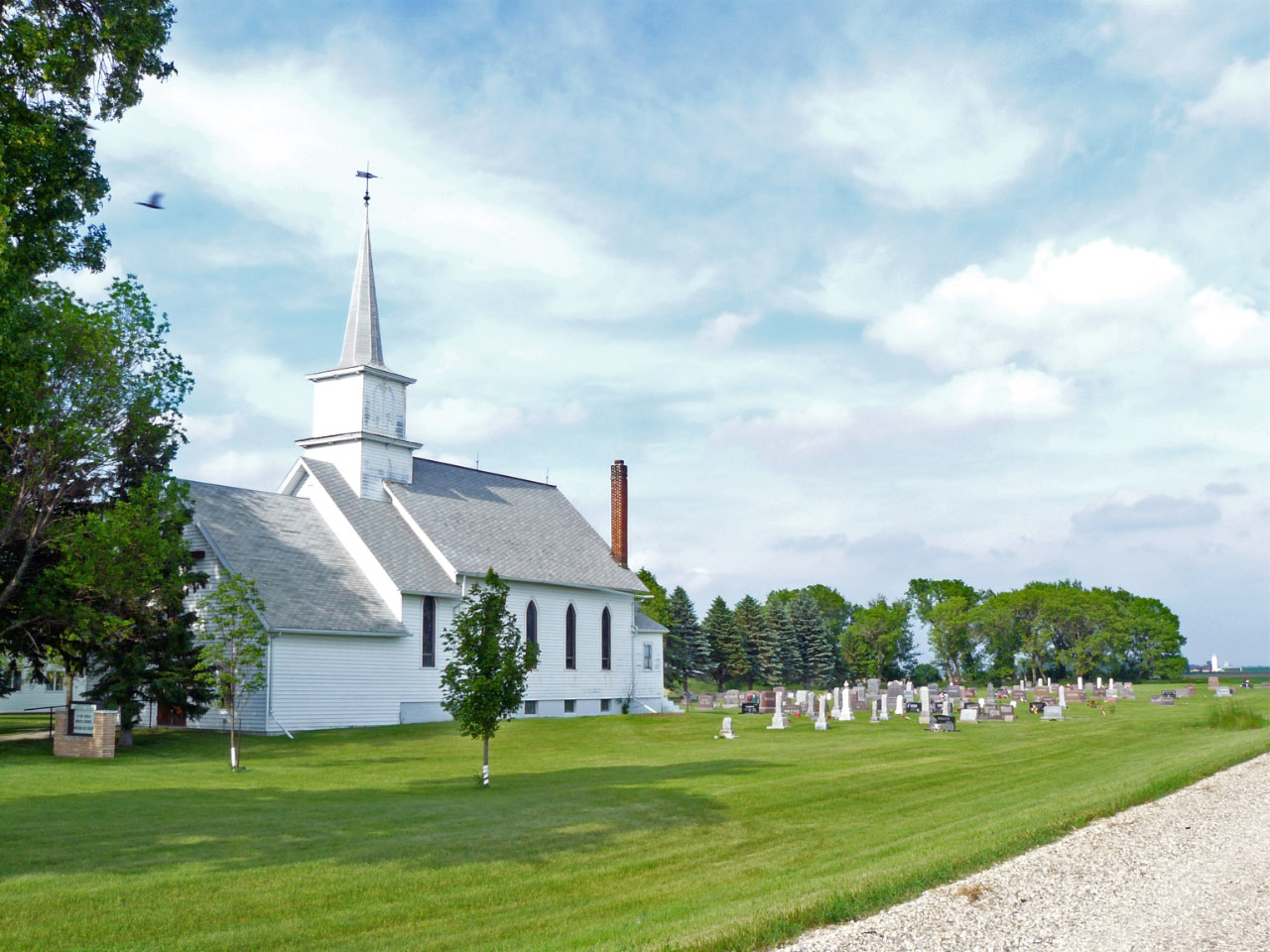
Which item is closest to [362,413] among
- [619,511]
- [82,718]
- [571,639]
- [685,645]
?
[571,639]

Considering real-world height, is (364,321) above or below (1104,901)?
above

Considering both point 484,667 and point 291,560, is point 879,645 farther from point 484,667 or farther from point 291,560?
point 484,667

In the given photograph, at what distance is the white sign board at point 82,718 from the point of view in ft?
83.5

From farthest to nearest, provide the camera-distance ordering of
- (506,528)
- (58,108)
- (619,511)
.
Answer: (619,511)
(506,528)
(58,108)

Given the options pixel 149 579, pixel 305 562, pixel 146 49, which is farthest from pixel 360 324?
pixel 146 49

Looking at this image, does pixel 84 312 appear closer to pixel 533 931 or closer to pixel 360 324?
pixel 360 324

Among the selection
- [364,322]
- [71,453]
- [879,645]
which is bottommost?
[879,645]

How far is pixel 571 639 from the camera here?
43.8m

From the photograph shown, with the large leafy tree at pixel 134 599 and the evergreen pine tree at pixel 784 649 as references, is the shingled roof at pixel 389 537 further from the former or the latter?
the evergreen pine tree at pixel 784 649

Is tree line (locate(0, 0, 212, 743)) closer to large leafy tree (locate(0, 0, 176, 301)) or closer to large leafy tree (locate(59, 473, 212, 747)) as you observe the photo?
large leafy tree (locate(59, 473, 212, 747))

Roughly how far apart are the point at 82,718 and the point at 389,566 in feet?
40.8

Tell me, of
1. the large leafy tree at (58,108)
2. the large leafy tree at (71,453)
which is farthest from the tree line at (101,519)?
the large leafy tree at (58,108)

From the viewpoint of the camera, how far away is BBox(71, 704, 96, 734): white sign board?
25.4m

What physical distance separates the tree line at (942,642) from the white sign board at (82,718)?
51.2 meters
